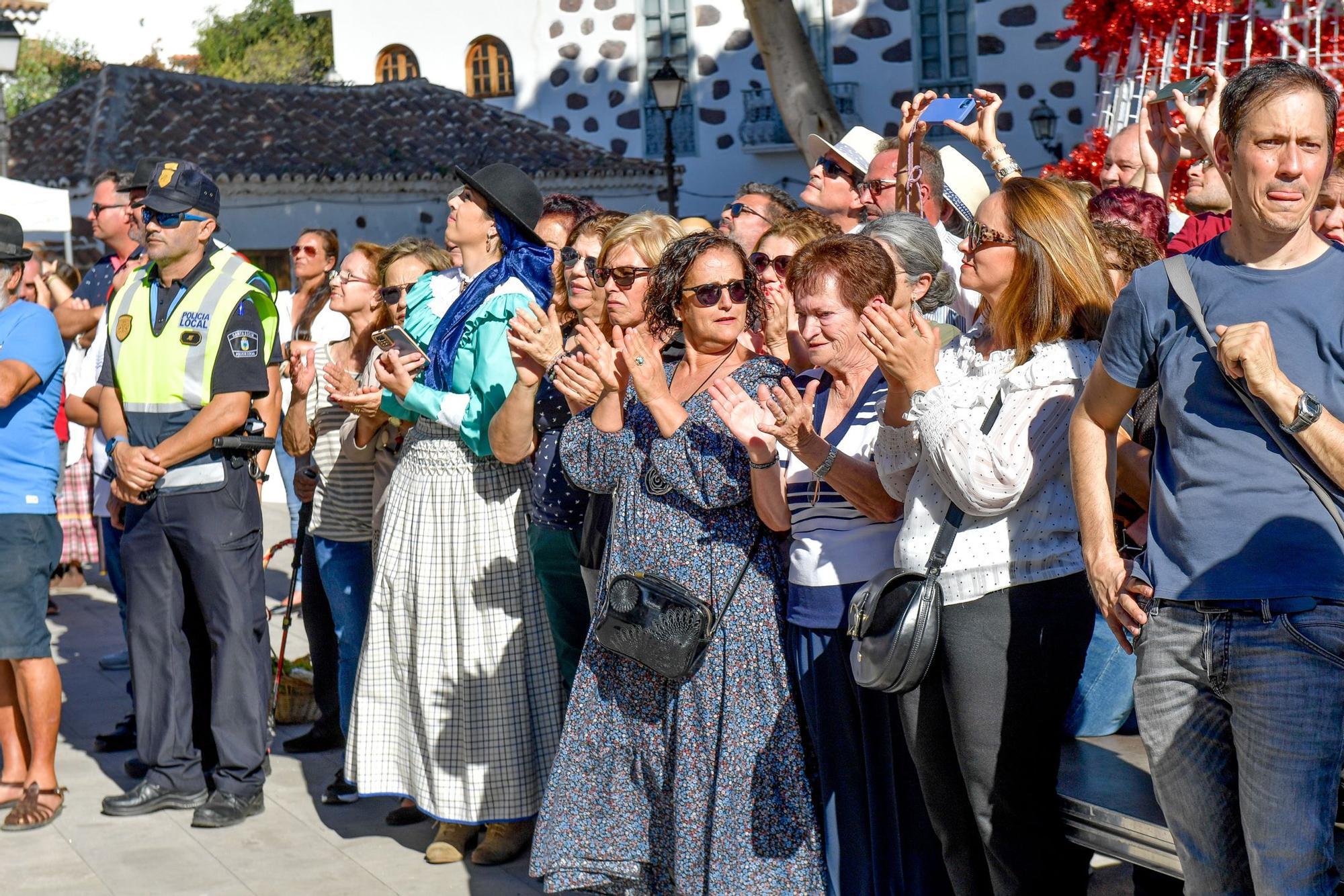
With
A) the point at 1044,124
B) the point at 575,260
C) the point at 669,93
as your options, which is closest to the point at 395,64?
the point at 669,93

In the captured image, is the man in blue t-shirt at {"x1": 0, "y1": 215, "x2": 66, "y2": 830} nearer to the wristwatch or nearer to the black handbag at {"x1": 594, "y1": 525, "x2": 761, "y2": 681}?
the black handbag at {"x1": 594, "y1": 525, "x2": 761, "y2": 681}

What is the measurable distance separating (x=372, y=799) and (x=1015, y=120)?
42.9 ft

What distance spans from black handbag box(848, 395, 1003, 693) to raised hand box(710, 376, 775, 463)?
474 millimetres

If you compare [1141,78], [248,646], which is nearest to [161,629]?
[248,646]

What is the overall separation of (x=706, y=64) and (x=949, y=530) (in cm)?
1599

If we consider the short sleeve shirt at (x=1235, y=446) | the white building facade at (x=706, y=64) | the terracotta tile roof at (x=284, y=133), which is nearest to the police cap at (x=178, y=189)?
the short sleeve shirt at (x=1235, y=446)

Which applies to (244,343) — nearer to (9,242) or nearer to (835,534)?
(9,242)

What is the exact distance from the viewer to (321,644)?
5.86 m

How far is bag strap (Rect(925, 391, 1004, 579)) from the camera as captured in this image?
10.1 ft

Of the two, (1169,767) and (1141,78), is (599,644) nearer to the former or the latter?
(1169,767)

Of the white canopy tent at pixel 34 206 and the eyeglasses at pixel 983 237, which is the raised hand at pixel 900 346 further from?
the white canopy tent at pixel 34 206

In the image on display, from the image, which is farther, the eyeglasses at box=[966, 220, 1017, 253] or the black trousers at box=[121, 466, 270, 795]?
the black trousers at box=[121, 466, 270, 795]

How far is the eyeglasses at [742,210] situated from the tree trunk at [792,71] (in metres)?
6.57

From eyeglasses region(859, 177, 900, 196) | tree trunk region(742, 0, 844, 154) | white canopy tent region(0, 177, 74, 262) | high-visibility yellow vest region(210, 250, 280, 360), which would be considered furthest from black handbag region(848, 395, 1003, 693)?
tree trunk region(742, 0, 844, 154)
